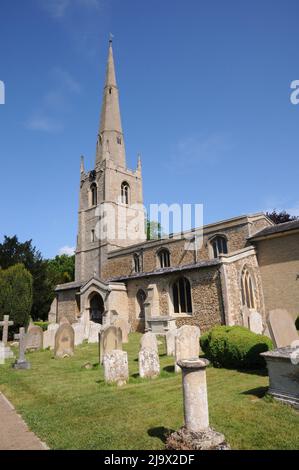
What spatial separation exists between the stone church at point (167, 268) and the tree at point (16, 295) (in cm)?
457

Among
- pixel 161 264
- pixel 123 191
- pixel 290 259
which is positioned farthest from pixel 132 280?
pixel 123 191

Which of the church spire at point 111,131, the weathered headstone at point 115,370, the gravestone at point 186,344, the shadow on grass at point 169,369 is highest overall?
the church spire at point 111,131

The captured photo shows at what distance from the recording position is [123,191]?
120 ft

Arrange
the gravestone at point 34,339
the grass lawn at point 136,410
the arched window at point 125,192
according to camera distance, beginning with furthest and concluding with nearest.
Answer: the arched window at point 125,192 < the gravestone at point 34,339 < the grass lawn at point 136,410

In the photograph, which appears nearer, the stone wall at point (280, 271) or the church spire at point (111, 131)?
the stone wall at point (280, 271)

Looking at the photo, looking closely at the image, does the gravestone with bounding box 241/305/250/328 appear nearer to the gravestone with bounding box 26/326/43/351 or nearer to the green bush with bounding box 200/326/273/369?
the green bush with bounding box 200/326/273/369

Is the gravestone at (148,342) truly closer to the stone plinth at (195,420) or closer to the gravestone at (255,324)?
the stone plinth at (195,420)

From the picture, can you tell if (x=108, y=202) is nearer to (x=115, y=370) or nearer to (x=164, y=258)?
(x=164, y=258)

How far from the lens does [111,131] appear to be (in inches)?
1483

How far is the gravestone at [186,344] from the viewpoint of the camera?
964 centimetres

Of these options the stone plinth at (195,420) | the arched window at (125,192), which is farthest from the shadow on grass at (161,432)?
the arched window at (125,192)

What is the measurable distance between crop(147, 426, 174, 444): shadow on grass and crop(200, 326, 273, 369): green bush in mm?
4859

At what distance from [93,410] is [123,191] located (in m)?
31.5

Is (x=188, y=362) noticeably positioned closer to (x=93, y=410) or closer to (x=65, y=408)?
(x=93, y=410)
